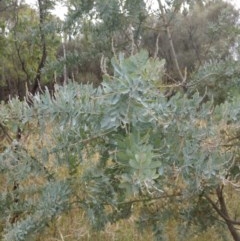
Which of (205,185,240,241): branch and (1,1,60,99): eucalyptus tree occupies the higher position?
(1,1,60,99): eucalyptus tree

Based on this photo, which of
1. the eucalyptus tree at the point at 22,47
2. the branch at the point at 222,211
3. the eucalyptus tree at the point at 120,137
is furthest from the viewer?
the eucalyptus tree at the point at 22,47

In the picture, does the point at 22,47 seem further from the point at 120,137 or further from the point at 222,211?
the point at 120,137

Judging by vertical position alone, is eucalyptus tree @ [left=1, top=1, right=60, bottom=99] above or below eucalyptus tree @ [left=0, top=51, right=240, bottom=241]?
above

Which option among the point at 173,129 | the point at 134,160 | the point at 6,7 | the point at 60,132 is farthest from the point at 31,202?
the point at 6,7

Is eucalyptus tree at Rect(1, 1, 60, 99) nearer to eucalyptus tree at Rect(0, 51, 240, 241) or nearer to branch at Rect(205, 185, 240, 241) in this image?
branch at Rect(205, 185, 240, 241)

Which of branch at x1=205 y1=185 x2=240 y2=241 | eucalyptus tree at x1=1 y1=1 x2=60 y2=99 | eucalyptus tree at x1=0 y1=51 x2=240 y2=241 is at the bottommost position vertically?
branch at x1=205 y1=185 x2=240 y2=241

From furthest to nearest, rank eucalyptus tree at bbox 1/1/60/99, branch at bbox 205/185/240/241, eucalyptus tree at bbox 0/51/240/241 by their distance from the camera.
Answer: eucalyptus tree at bbox 1/1/60/99 → branch at bbox 205/185/240/241 → eucalyptus tree at bbox 0/51/240/241

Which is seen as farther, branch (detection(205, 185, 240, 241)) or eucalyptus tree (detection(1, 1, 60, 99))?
eucalyptus tree (detection(1, 1, 60, 99))

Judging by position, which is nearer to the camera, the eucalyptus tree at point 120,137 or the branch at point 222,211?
the eucalyptus tree at point 120,137

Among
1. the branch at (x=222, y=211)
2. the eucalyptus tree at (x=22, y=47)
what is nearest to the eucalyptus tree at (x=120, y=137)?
the branch at (x=222, y=211)

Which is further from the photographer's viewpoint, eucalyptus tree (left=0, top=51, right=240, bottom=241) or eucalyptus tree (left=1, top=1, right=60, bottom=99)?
eucalyptus tree (left=1, top=1, right=60, bottom=99)

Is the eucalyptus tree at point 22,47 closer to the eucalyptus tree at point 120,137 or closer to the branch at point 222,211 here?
the branch at point 222,211

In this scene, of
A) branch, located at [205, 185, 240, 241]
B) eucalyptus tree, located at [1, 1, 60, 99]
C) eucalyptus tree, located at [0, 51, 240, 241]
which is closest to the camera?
eucalyptus tree, located at [0, 51, 240, 241]

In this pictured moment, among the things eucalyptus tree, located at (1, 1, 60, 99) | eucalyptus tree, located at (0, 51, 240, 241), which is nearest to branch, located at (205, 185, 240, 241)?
eucalyptus tree, located at (0, 51, 240, 241)
